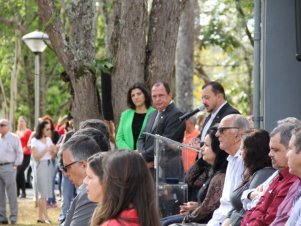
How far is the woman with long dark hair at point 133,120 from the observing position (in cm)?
1251

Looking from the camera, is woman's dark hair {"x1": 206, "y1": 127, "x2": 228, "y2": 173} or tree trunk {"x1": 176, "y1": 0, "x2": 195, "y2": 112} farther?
tree trunk {"x1": 176, "y1": 0, "x2": 195, "y2": 112}

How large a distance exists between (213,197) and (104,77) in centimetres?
372

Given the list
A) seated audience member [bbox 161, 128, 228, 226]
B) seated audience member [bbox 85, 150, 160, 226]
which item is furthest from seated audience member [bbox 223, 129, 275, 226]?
seated audience member [bbox 85, 150, 160, 226]

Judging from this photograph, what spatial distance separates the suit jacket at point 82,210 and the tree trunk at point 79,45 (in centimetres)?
626

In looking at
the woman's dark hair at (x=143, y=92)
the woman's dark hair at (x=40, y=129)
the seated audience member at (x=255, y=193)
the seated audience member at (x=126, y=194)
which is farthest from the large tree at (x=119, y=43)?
the seated audience member at (x=126, y=194)

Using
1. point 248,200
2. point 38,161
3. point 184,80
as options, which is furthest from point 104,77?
point 184,80

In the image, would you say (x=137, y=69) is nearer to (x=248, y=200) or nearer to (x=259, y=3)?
(x=259, y=3)

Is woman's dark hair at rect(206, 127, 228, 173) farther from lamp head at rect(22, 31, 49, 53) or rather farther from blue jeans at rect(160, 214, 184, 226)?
lamp head at rect(22, 31, 49, 53)

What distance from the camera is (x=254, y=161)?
352 inches

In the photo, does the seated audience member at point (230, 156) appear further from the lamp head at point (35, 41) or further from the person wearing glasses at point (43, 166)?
the lamp head at point (35, 41)

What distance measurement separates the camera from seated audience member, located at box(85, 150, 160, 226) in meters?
5.57

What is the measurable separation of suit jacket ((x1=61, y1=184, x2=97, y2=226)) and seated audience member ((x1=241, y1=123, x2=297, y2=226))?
174 cm

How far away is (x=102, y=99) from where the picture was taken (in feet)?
43.7

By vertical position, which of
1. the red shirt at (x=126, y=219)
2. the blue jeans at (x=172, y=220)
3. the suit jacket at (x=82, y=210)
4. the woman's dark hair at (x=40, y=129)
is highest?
the red shirt at (x=126, y=219)
